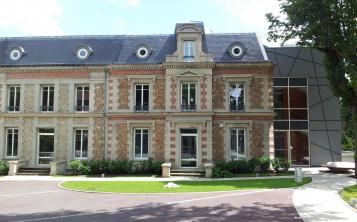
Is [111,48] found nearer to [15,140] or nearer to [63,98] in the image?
[63,98]

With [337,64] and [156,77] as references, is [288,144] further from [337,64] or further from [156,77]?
[156,77]

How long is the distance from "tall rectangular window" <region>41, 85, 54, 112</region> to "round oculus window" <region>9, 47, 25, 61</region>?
316 centimetres

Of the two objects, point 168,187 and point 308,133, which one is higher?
point 308,133

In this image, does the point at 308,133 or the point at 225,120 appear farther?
the point at 308,133

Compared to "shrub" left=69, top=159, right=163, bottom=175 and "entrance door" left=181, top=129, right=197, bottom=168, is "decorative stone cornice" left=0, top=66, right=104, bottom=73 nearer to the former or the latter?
"shrub" left=69, top=159, right=163, bottom=175

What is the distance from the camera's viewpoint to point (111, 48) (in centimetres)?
2869

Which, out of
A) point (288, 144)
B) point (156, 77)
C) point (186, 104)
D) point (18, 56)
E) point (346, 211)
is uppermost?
point (18, 56)

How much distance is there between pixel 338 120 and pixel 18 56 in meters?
24.1

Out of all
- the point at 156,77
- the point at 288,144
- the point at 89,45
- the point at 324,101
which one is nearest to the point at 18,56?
the point at 89,45

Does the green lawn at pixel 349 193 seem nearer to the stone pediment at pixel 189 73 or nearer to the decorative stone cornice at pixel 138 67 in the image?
the stone pediment at pixel 189 73

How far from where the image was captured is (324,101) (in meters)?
30.3

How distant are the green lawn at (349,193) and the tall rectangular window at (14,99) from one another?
70.0ft

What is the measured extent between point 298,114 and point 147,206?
19.9 m

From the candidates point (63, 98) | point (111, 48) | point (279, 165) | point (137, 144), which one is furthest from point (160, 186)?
point (111, 48)
